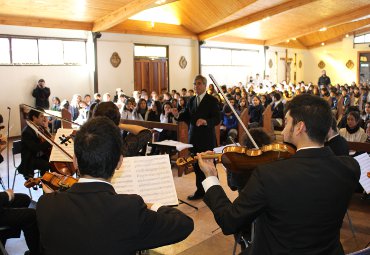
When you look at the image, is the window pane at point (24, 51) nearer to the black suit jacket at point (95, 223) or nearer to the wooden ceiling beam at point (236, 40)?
the wooden ceiling beam at point (236, 40)

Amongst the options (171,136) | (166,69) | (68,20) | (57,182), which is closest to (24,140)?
(57,182)

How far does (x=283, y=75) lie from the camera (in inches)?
919

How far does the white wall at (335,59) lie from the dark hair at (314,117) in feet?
78.2

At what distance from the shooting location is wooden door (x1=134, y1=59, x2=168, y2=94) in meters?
14.2

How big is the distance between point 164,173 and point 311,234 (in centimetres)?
110

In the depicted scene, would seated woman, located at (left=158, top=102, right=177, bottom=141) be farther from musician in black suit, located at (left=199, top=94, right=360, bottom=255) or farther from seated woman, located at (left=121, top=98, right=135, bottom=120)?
musician in black suit, located at (left=199, top=94, right=360, bottom=255)

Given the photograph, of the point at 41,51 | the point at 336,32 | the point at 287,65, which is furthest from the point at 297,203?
the point at 287,65

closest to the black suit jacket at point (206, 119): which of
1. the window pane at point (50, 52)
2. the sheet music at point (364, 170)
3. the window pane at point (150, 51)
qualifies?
the sheet music at point (364, 170)

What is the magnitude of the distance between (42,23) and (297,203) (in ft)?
35.2

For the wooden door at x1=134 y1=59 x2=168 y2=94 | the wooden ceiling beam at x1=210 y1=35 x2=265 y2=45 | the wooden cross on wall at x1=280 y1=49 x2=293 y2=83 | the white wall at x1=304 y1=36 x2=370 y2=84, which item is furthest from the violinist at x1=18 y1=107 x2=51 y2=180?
the white wall at x1=304 y1=36 x2=370 y2=84

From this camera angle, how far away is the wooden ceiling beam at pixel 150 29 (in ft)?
43.3

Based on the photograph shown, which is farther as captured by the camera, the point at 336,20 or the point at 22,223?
the point at 336,20

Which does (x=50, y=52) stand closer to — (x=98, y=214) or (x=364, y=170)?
(x=364, y=170)

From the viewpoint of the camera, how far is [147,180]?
248cm
